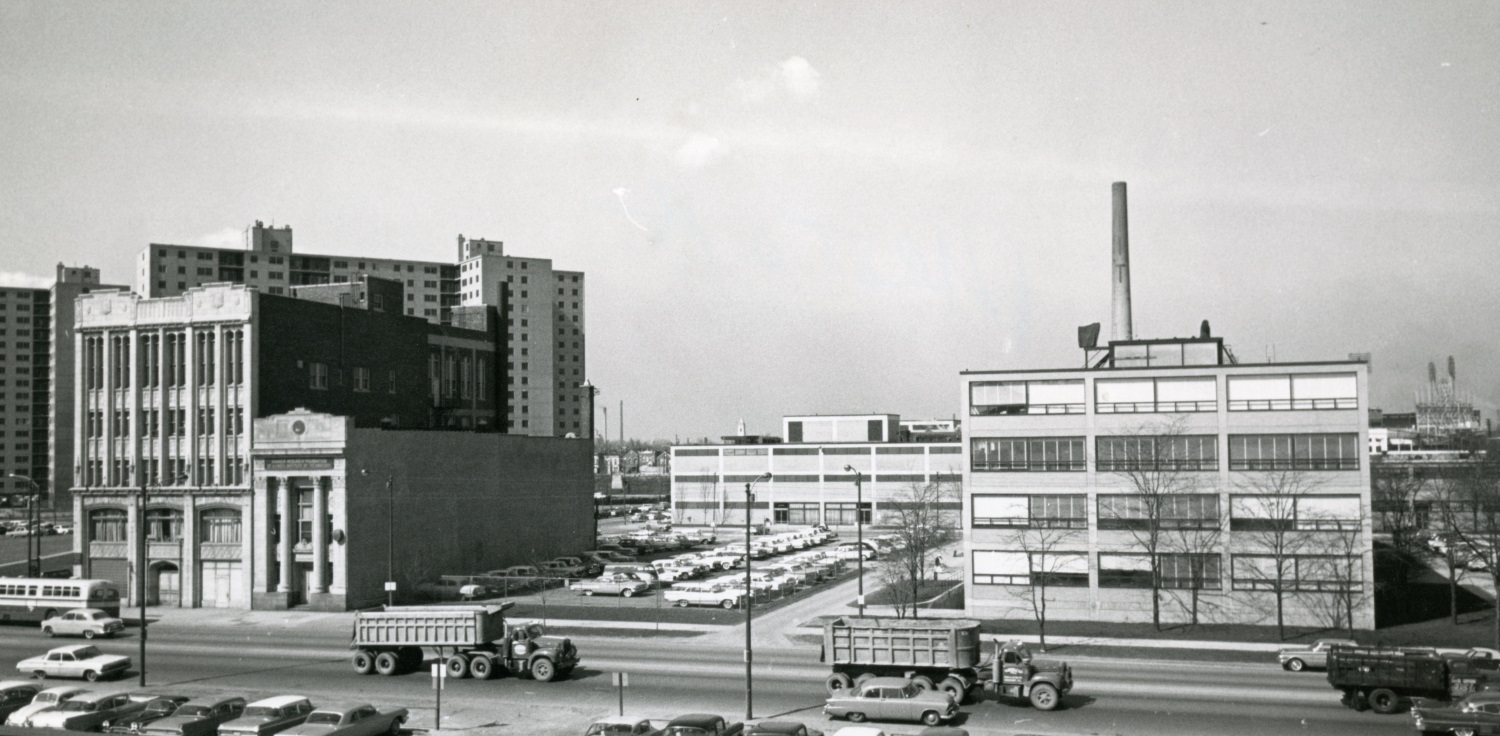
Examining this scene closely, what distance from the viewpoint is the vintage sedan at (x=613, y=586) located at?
241 feet

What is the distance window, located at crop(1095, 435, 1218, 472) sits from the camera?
59.3 metres

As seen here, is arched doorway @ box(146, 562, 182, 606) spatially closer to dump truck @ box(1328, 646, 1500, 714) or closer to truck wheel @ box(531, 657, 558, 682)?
truck wheel @ box(531, 657, 558, 682)

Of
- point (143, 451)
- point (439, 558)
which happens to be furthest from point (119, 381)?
point (439, 558)

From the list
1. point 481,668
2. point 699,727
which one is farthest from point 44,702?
point 699,727

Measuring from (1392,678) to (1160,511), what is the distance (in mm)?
23498

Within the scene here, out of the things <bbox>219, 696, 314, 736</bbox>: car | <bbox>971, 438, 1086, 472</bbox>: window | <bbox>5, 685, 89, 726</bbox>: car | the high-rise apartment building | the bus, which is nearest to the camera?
<bbox>219, 696, 314, 736</bbox>: car

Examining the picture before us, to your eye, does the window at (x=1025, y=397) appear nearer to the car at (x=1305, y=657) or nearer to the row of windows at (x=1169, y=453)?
the row of windows at (x=1169, y=453)

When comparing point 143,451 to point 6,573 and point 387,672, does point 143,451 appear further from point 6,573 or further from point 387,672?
point 387,672

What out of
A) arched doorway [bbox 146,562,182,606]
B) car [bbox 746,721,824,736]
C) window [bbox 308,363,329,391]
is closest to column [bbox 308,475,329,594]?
window [bbox 308,363,329,391]

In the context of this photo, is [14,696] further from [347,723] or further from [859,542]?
[859,542]

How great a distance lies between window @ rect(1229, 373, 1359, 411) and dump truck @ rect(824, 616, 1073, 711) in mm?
27133

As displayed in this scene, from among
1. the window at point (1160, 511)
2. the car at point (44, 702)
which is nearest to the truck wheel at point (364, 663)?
the car at point (44, 702)

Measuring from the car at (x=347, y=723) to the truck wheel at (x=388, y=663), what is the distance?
10644 mm

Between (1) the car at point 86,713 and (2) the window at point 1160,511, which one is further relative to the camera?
(2) the window at point 1160,511
